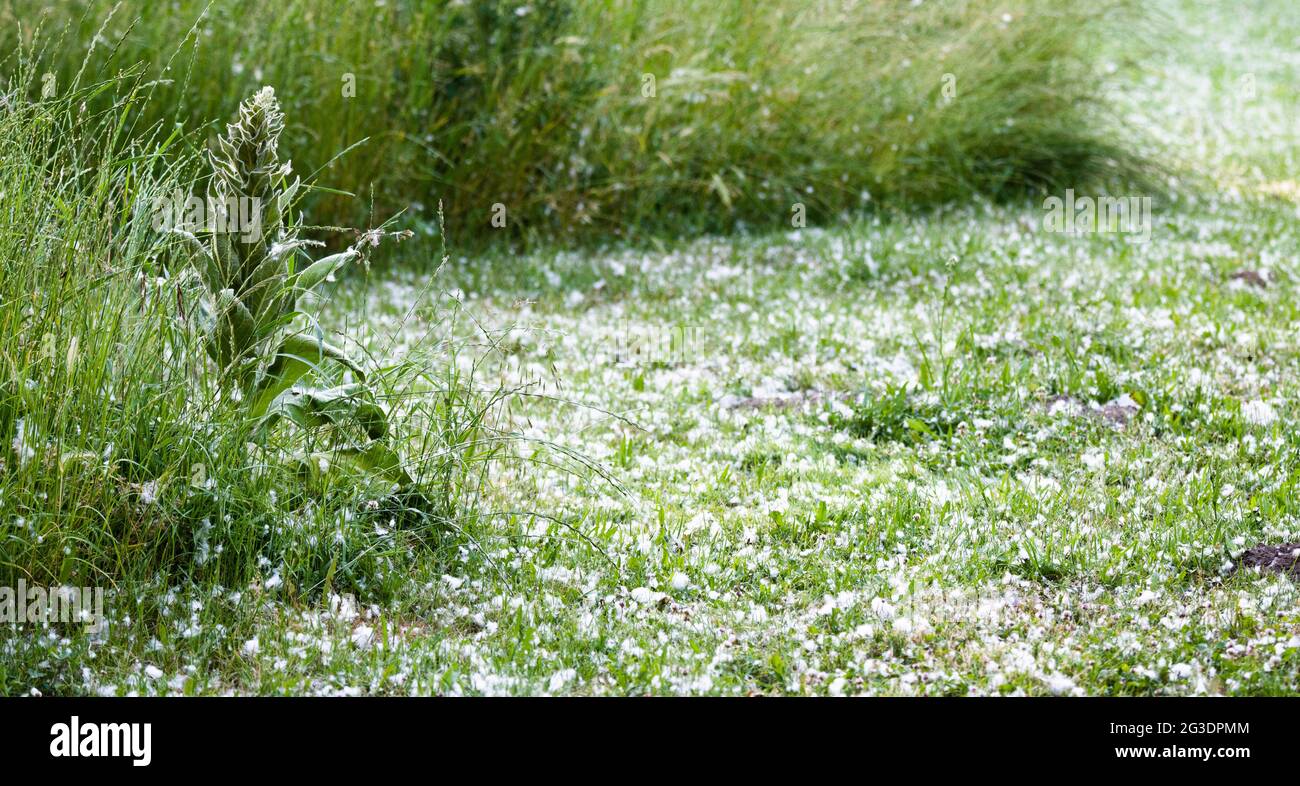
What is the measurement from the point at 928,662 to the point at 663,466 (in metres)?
1.77

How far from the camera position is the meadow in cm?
373

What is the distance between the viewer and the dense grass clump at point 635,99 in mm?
8555

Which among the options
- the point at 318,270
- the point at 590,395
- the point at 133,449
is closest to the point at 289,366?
the point at 318,270

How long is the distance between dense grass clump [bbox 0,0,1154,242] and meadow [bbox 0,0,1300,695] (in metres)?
0.04

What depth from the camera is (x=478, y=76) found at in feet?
30.3

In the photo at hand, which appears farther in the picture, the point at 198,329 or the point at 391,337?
the point at 391,337

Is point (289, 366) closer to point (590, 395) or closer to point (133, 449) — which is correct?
point (133, 449)

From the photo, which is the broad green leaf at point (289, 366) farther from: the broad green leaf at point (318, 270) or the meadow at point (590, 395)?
→ the broad green leaf at point (318, 270)

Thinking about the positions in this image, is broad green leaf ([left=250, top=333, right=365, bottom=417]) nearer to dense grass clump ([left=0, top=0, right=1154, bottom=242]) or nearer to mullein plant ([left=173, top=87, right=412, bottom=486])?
mullein plant ([left=173, top=87, right=412, bottom=486])

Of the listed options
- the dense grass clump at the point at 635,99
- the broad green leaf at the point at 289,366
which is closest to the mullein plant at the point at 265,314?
the broad green leaf at the point at 289,366

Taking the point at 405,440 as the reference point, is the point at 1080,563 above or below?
below

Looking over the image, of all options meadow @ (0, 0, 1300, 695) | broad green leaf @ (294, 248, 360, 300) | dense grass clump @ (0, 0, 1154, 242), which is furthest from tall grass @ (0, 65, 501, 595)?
dense grass clump @ (0, 0, 1154, 242)
